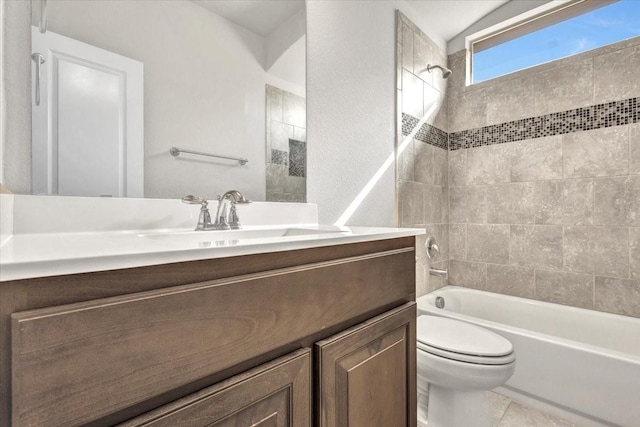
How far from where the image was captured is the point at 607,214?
1.92 metres

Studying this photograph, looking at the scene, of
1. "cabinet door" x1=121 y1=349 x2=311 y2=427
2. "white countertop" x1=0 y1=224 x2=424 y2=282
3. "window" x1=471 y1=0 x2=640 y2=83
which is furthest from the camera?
"window" x1=471 y1=0 x2=640 y2=83

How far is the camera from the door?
86 centimetres

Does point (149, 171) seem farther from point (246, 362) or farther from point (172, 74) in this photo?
point (246, 362)

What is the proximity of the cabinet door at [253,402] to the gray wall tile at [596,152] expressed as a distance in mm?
2185

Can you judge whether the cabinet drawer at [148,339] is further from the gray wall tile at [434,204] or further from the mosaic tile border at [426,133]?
the gray wall tile at [434,204]

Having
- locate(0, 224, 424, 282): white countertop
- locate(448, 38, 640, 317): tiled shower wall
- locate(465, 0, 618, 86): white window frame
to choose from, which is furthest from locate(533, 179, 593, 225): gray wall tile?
locate(0, 224, 424, 282): white countertop

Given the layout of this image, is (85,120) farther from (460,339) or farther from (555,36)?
(555,36)

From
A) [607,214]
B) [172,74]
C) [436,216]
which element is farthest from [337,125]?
[607,214]

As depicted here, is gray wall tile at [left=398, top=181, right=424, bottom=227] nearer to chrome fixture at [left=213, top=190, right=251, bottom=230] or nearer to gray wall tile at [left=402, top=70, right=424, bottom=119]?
gray wall tile at [left=402, top=70, right=424, bottom=119]

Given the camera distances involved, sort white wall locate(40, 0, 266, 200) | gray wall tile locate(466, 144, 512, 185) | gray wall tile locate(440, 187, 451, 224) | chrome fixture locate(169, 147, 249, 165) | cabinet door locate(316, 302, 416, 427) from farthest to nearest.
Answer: gray wall tile locate(440, 187, 451, 224) < gray wall tile locate(466, 144, 512, 185) < chrome fixture locate(169, 147, 249, 165) < white wall locate(40, 0, 266, 200) < cabinet door locate(316, 302, 416, 427)

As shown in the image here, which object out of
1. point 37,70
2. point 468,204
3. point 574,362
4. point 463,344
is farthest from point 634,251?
point 37,70

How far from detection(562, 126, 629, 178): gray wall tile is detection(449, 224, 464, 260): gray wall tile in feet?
2.46

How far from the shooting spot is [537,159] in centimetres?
217

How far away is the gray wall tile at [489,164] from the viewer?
7.53 feet
